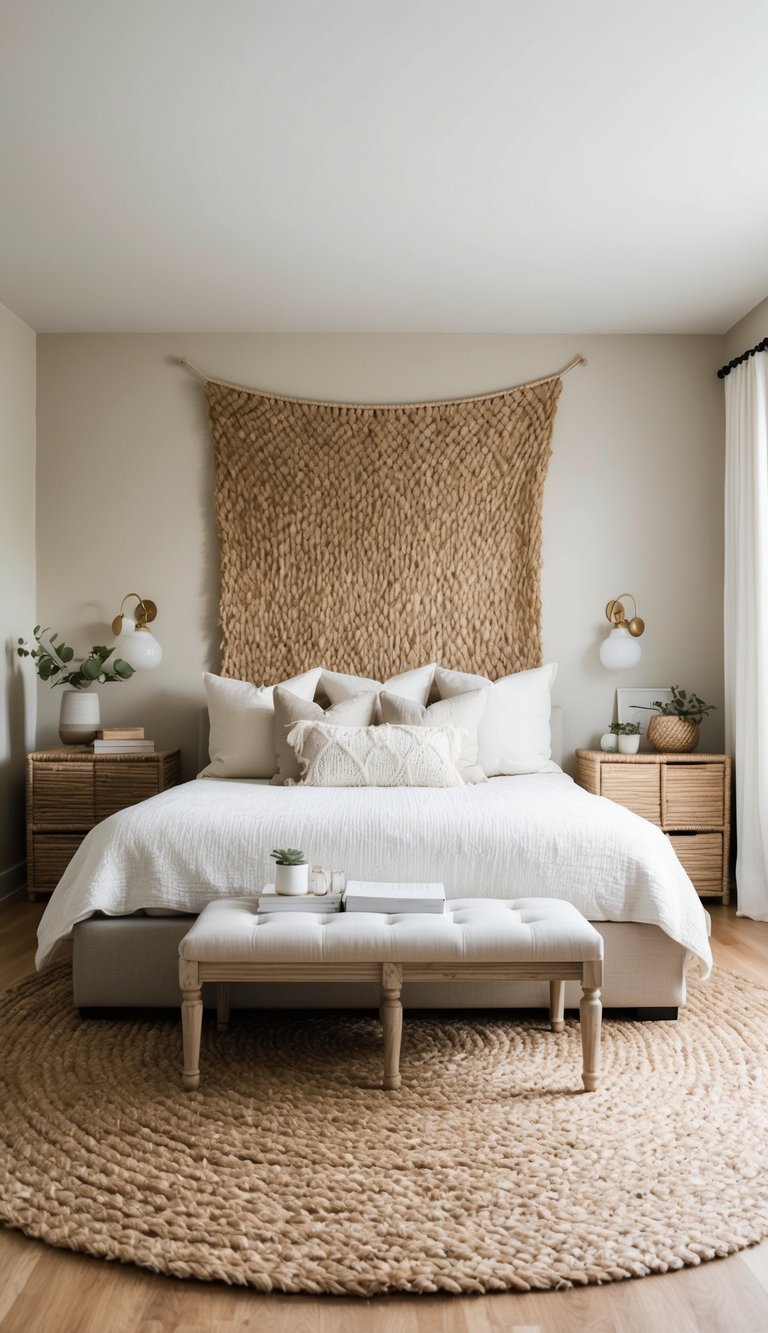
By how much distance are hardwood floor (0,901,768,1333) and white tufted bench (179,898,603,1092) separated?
71 cm

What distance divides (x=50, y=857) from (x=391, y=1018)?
256 cm

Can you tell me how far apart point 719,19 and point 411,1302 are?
293 cm

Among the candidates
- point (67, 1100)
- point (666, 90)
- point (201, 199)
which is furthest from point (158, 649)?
point (666, 90)

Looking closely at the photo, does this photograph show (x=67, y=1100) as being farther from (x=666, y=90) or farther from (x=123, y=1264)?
(x=666, y=90)

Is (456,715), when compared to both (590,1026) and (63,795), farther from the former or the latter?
(590,1026)

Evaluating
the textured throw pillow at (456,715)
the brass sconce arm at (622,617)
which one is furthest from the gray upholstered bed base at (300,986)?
the brass sconce arm at (622,617)

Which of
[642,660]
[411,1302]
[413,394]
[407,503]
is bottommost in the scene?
[411,1302]

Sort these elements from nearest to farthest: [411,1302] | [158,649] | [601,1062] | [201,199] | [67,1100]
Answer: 1. [411,1302]
2. [67,1100]
3. [601,1062]
4. [201,199]
5. [158,649]

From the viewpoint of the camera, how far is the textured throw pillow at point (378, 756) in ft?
12.7

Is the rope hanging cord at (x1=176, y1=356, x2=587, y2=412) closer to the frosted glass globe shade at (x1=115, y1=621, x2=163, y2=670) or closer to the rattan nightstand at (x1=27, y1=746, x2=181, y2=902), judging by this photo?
the frosted glass globe shade at (x1=115, y1=621, x2=163, y2=670)

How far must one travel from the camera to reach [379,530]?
504 cm

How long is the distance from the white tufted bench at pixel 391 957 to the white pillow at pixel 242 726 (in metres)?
1.81

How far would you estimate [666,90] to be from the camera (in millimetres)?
2898

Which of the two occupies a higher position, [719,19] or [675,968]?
[719,19]
